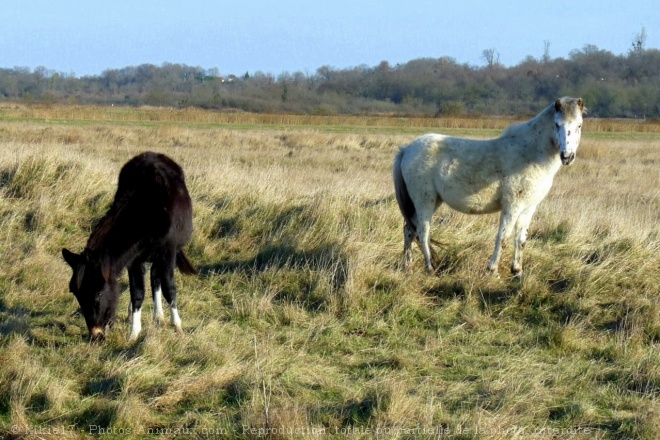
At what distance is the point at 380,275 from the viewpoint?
7277 mm

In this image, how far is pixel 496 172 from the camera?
739cm

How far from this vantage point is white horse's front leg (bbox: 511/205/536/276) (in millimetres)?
7371

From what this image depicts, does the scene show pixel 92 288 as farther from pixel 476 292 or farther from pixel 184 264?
pixel 476 292

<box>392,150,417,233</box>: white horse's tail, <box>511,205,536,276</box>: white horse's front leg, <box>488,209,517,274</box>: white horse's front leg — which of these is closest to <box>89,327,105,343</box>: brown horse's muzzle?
<box>392,150,417,233</box>: white horse's tail

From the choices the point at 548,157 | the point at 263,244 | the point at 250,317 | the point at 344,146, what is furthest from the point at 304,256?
the point at 344,146

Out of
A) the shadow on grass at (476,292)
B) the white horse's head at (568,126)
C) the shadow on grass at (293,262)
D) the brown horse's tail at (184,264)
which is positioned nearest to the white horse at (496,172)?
the white horse's head at (568,126)

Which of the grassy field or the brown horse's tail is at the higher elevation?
the brown horse's tail

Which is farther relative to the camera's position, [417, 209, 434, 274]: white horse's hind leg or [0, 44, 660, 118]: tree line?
[0, 44, 660, 118]: tree line

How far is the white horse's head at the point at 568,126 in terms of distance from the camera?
6789 mm

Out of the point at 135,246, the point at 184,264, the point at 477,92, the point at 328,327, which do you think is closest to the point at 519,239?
the point at 328,327

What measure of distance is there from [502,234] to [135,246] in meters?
3.56

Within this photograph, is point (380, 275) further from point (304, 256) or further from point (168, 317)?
point (168, 317)

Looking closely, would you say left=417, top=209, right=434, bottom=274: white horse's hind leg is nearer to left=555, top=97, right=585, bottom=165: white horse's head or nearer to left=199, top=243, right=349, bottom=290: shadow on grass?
left=199, top=243, right=349, bottom=290: shadow on grass

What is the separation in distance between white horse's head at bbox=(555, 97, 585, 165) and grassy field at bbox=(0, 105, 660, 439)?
1227mm
